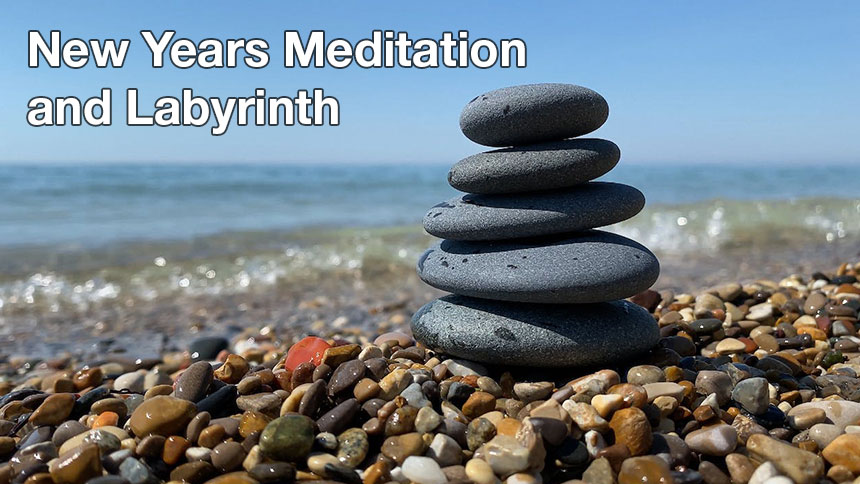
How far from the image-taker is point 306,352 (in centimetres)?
416

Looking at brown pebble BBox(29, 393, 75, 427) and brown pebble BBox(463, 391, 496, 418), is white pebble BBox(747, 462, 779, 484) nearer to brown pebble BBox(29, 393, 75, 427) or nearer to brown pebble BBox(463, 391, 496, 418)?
brown pebble BBox(463, 391, 496, 418)

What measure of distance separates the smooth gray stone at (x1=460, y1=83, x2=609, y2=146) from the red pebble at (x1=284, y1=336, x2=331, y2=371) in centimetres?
167

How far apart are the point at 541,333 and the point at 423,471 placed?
3.86ft

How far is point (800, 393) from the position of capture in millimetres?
3602

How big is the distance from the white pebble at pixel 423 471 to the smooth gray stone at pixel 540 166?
168cm

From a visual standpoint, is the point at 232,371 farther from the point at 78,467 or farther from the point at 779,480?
the point at 779,480

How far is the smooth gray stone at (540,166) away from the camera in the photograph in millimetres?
3729

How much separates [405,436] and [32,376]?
4020 millimetres

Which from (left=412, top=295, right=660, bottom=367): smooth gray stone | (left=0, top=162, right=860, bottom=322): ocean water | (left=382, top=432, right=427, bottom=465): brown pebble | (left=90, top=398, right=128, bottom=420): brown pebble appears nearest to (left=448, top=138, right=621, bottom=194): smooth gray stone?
(left=412, top=295, right=660, bottom=367): smooth gray stone

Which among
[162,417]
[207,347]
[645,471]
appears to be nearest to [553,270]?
[645,471]

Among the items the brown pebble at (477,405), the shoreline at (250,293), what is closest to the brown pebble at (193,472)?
the brown pebble at (477,405)

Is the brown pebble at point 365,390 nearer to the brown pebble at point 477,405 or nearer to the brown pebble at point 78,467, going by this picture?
the brown pebble at point 477,405

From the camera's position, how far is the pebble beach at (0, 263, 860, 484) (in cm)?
281

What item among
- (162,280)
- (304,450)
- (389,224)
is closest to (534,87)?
(304,450)
